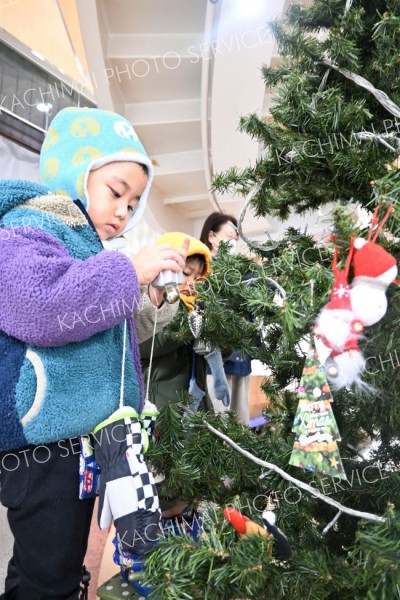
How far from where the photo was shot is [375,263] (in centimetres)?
34

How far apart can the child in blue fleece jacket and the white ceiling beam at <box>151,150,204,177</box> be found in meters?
3.09

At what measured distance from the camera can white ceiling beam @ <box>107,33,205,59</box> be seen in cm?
257

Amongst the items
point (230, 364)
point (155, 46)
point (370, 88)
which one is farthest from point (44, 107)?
point (370, 88)

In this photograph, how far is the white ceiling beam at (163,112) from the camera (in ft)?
10.3

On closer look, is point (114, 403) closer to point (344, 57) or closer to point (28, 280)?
point (28, 280)

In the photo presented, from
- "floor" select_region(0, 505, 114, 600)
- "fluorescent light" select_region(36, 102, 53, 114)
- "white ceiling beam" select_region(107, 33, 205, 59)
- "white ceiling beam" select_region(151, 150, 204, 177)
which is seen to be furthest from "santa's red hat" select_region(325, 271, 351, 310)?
"white ceiling beam" select_region(151, 150, 204, 177)

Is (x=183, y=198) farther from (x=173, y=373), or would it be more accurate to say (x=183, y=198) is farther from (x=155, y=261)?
(x=155, y=261)

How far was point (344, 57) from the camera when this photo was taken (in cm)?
56

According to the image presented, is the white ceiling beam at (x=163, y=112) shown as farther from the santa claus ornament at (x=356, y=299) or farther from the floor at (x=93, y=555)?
the santa claus ornament at (x=356, y=299)

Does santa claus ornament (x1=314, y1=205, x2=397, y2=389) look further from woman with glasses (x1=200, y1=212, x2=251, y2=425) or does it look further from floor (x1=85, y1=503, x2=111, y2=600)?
floor (x1=85, y1=503, x2=111, y2=600)

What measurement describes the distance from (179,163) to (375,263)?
142 inches

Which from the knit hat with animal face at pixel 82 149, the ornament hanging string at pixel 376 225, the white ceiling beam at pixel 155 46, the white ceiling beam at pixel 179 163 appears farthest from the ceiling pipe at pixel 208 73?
the ornament hanging string at pixel 376 225

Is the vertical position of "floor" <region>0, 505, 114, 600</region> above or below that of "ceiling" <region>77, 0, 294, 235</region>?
below

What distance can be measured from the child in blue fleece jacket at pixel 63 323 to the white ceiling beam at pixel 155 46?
2.22 metres
